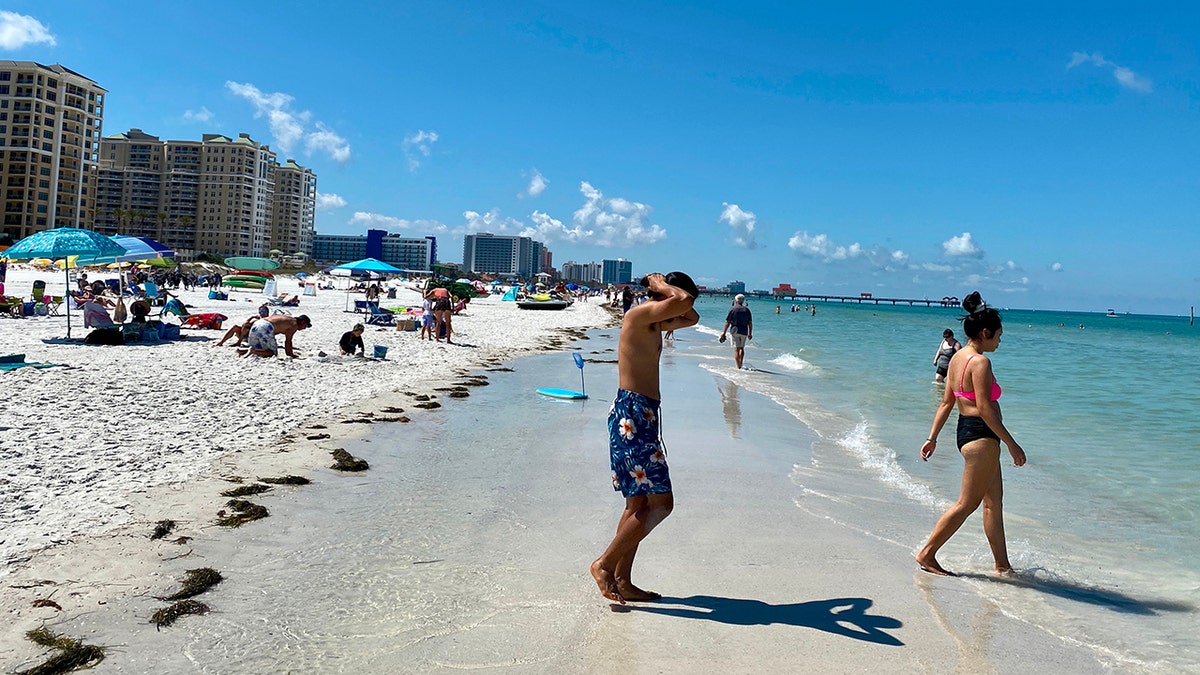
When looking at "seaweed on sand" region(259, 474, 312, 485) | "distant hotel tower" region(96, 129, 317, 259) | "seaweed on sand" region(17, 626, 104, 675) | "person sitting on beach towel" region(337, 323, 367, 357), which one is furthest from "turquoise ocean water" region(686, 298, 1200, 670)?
"distant hotel tower" region(96, 129, 317, 259)

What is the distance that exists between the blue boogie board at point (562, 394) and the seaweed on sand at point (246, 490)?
20.3 feet

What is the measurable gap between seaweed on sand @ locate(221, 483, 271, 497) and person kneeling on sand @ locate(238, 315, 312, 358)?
820 centimetres

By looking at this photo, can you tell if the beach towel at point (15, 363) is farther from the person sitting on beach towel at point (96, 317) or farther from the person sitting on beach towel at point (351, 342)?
the person sitting on beach towel at point (351, 342)

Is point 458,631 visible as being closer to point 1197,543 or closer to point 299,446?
point 299,446

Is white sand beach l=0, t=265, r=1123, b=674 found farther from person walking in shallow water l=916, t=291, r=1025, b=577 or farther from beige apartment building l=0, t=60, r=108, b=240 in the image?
beige apartment building l=0, t=60, r=108, b=240

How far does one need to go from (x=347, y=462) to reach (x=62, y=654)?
351cm

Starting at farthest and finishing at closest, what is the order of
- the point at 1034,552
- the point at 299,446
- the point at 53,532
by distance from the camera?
the point at 299,446
the point at 1034,552
the point at 53,532

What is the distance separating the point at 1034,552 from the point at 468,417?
20.6 ft

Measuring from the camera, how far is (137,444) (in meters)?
6.47

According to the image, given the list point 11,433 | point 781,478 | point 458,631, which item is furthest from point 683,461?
point 11,433

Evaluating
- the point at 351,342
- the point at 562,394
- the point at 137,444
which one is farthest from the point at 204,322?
the point at 137,444

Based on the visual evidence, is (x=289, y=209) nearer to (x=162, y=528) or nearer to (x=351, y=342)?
(x=351, y=342)

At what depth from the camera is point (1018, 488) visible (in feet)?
23.7

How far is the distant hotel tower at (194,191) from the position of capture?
129875mm
